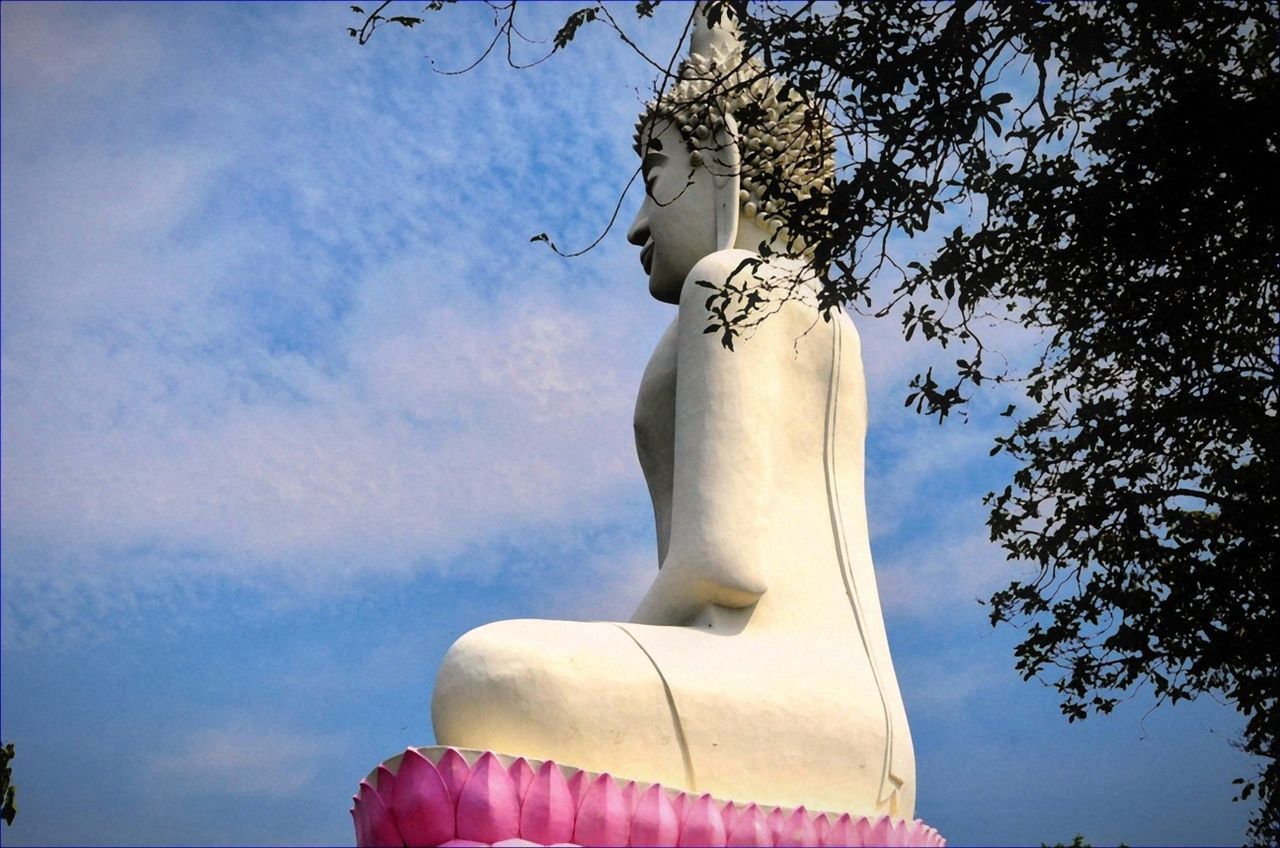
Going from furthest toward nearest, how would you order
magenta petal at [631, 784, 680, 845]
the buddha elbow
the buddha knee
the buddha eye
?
1. the buddha eye
2. the buddha elbow
3. the buddha knee
4. magenta petal at [631, 784, 680, 845]

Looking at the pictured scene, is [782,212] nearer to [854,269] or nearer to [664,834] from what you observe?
[854,269]

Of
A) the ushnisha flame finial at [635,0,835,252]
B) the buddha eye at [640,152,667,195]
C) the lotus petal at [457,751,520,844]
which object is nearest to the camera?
the lotus petal at [457,751,520,844]

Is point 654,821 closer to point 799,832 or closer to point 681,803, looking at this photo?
point 681,803

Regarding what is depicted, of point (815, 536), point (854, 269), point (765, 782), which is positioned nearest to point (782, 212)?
point (854, 269)

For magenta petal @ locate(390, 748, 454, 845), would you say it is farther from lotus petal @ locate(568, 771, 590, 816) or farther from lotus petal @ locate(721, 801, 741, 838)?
lotus petal @ locate(721, 801, 741, 838)

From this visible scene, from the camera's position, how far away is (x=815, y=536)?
5.97 meters

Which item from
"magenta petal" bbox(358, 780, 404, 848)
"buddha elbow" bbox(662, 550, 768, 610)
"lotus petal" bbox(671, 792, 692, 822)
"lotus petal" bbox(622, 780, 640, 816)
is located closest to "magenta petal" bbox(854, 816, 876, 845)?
"lotus petal" bbox(671, 792, 692, 822)

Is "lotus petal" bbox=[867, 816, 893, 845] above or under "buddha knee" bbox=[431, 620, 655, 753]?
under

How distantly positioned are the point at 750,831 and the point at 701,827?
186mm

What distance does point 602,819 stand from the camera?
4.78 meters

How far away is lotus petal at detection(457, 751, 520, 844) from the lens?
4.67 metres

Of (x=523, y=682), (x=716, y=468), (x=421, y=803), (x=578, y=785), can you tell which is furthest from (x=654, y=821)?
(x=716, y=468)

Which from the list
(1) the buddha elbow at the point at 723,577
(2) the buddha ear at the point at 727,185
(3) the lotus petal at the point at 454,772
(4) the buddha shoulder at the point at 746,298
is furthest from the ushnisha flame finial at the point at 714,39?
(3) the lotus petal at the point at 454,772

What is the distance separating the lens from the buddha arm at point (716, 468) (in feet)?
18.5
